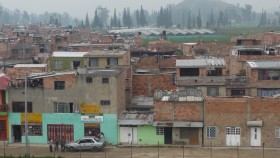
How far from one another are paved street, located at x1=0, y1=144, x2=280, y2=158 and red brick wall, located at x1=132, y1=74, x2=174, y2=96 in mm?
9558

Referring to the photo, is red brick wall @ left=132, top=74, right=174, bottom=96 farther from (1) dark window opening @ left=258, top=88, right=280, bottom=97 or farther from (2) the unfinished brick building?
(2) the unfinished brick building

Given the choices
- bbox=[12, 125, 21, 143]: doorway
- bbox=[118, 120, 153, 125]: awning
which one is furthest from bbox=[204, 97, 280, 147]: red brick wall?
bbox=[12, 125, 21, 143]: doorway

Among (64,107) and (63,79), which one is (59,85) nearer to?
(63,79)

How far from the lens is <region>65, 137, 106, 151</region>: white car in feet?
114

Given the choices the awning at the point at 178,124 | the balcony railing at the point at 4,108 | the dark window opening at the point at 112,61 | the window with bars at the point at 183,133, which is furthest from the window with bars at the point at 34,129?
the dark window opening at the point at 112,61

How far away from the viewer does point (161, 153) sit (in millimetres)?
33812

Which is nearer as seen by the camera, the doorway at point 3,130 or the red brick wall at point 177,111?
the red brick wall at point 177,111

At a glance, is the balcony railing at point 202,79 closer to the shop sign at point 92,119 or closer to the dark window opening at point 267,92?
the dark window opening at point 267,92

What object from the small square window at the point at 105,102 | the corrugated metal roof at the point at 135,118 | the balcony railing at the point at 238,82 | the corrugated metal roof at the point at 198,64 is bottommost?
the corrugated metal roof at the point at 135,118

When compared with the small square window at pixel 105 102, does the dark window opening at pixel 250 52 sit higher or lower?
higher

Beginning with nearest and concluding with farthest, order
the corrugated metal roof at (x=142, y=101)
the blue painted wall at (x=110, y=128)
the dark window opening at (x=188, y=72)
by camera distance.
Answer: the blue painted wall at (x=110, y=128)
the corrugated metal roof at (x=142, y=101)
the dark window opening at (x=188, y=72)

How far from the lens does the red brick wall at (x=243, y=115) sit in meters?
34.9

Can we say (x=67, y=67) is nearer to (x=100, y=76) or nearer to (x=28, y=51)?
(x=100, y=76)

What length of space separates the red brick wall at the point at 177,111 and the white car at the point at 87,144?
14.0 feet
